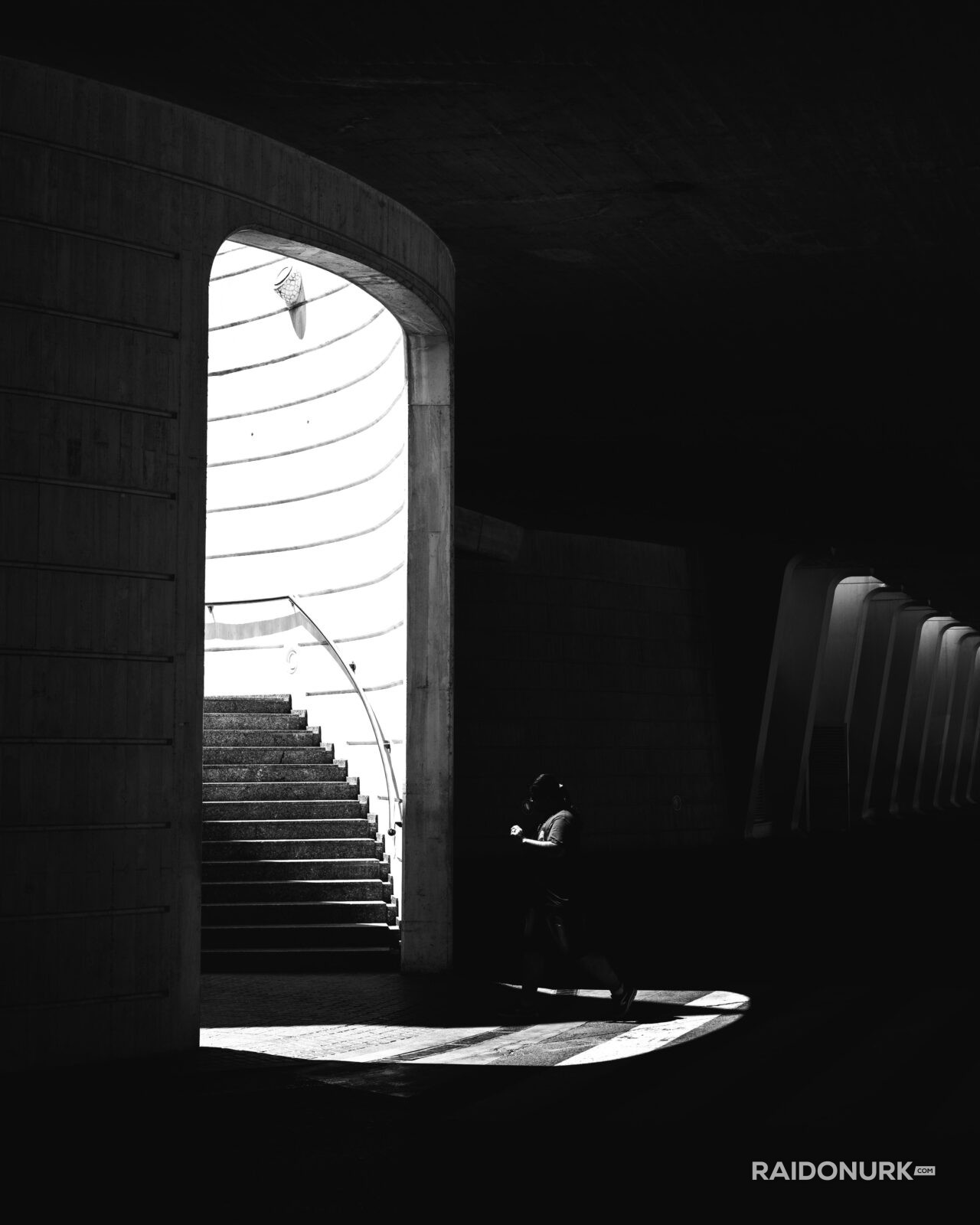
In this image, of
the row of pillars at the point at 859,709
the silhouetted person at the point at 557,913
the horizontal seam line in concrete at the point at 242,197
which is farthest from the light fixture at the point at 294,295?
the row of pillars at the point at 859,709

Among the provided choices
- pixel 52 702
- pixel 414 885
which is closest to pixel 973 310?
pixel 414 885

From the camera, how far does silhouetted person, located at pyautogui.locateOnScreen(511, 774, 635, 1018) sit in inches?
397

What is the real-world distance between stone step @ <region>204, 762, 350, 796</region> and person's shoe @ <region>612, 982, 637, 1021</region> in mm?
5945

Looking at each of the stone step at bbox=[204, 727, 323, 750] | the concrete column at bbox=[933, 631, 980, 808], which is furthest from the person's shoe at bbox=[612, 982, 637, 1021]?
the concrete column at bbox=[933, 631, 980, 808]

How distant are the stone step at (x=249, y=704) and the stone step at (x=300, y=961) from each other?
4.39m

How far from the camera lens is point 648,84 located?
970 cm

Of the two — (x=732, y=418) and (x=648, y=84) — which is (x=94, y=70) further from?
(x=732, y=418)

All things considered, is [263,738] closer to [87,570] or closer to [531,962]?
[531,962]

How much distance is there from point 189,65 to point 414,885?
673cm

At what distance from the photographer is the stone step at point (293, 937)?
13.1 metres

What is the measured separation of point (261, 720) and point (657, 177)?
8.03 m

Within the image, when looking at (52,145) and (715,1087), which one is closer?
(715,1087)

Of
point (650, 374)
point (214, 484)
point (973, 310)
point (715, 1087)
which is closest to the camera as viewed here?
point (715, 1087)

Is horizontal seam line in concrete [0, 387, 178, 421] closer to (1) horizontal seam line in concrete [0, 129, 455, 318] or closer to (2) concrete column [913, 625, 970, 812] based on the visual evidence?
(1) horizontal seam line in concrete [0, 129, 455, 318]
